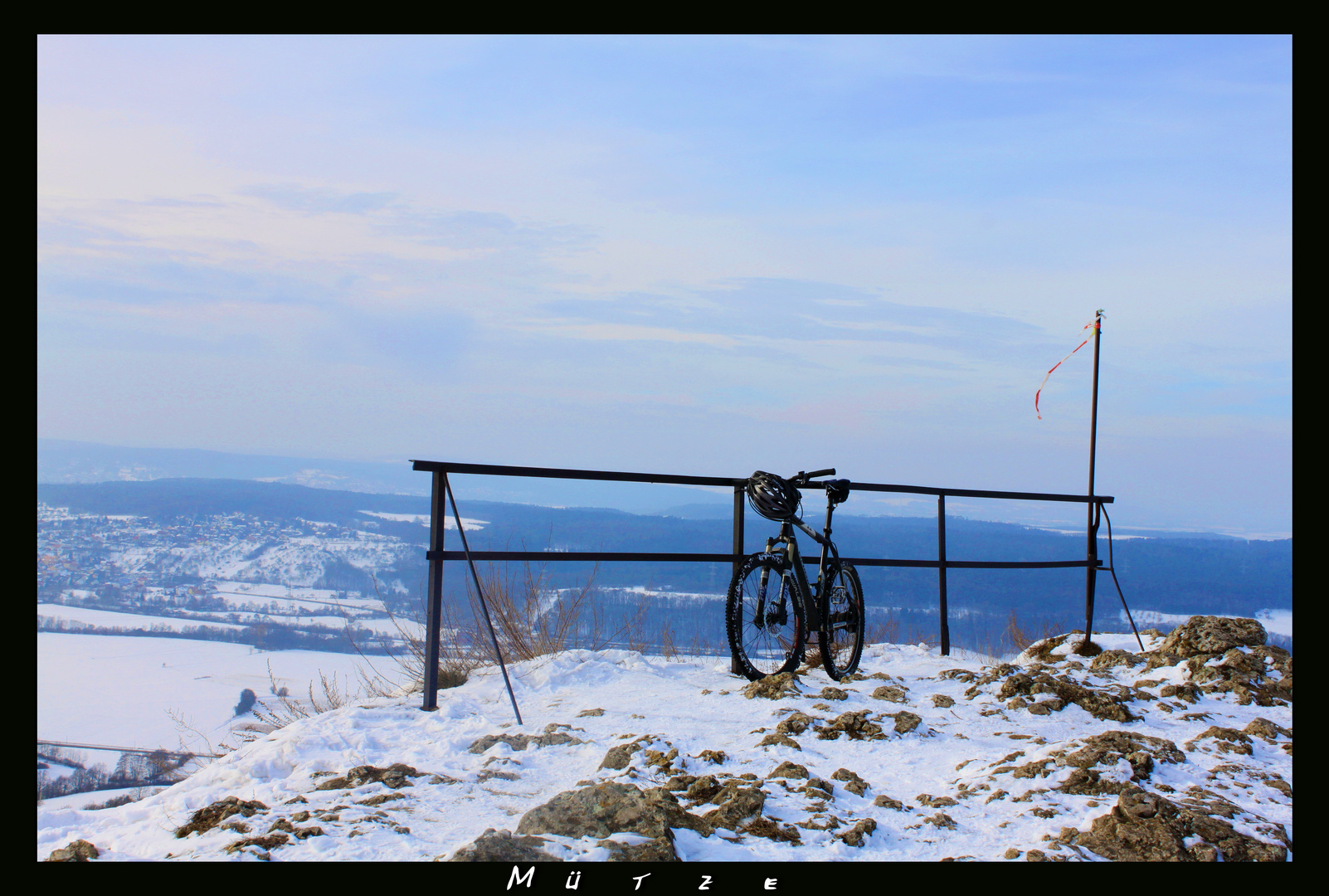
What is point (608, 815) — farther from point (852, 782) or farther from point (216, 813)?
point (216, 813)

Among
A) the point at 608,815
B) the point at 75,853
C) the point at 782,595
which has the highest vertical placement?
the point at 782,595

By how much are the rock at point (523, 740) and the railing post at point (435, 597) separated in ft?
2.29

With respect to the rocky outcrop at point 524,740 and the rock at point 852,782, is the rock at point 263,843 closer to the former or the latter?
the rocky outcrop at point 524,740

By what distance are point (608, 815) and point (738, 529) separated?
3.12 m

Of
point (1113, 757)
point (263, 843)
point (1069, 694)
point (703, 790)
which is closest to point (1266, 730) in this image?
point (1069, 694)

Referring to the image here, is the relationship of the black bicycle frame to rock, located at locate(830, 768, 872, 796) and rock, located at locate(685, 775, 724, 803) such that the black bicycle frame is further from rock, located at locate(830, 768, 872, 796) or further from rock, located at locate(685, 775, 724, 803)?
rock, located at locate(685, 775, 724, 803)

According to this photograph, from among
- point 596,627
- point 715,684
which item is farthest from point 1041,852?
point 596,627

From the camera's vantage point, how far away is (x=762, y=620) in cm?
635

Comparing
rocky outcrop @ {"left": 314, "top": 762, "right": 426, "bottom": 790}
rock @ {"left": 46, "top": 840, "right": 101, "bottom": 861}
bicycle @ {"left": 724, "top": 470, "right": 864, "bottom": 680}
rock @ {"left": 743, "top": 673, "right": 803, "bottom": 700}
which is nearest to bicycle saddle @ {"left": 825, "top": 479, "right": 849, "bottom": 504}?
bicycle @ {"left": 724, "top": 470, "right": 864, "bottom": 680}

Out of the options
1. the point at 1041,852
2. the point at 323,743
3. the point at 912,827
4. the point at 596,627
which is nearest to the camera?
the point at 1041,852

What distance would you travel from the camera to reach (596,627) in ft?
28.5

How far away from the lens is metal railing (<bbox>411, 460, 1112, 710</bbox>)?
18.5ft

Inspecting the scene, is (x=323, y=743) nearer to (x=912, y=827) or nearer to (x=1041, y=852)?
(x=912, y=827)

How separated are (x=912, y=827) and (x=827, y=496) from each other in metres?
2.94
